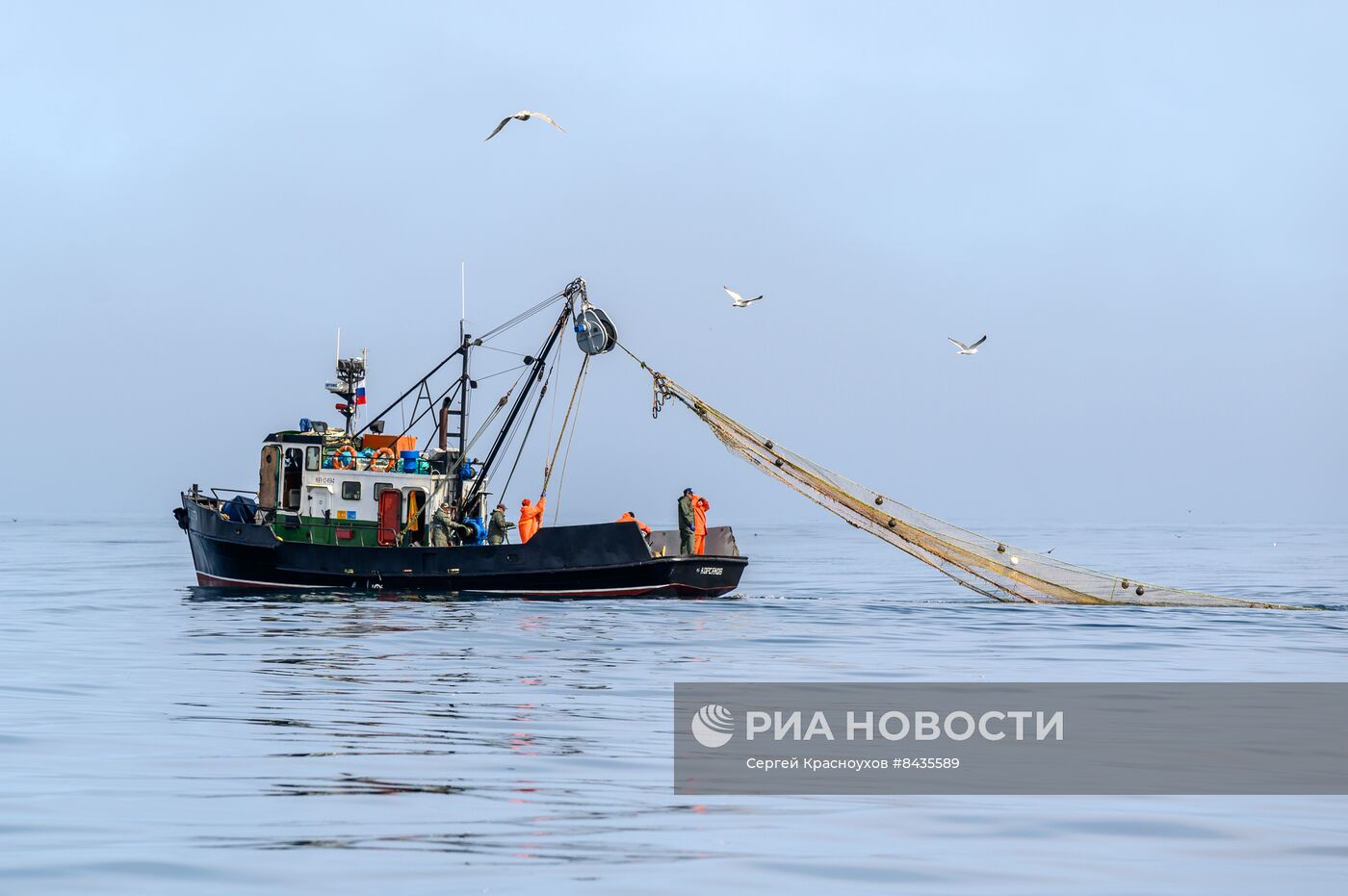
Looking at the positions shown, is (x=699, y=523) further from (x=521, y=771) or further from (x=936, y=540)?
(x=521, y=771)

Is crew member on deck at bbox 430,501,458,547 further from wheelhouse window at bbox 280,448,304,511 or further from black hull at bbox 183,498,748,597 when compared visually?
wheelhouse window at bbox 280,448,304,511

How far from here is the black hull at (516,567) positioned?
111 ft

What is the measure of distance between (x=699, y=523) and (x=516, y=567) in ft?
15.8

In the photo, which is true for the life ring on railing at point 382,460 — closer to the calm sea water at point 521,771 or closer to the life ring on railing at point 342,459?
the life ring on railing at point 342,459

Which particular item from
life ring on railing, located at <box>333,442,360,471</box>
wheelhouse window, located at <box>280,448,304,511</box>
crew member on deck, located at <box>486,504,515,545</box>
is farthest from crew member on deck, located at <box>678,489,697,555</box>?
wheelhouse window, located at <box>280,448,304,511</box>

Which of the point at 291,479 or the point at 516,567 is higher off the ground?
the point at 291,479

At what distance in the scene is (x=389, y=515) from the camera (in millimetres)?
35906

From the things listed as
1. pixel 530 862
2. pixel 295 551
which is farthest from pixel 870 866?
pixel 295 551

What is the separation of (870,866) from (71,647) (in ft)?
67.1

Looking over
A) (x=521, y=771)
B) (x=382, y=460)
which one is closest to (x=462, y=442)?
(x=382, y=460)

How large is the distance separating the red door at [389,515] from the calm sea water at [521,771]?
5521mm

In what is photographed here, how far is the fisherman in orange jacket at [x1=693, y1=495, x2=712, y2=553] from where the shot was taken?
113ft

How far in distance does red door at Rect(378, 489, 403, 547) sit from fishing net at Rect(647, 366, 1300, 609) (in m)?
7.93

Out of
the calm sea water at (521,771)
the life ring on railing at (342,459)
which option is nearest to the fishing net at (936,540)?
the calm sea water at (521,771)
